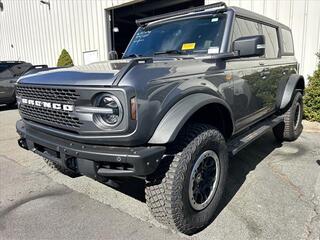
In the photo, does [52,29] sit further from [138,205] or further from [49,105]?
[138,205]

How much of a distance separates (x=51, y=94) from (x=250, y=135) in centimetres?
238

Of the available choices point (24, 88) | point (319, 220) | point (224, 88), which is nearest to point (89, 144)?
point (24, 88)

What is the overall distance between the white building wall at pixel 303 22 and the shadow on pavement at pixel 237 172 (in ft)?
8.59

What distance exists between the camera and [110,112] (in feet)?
6.91

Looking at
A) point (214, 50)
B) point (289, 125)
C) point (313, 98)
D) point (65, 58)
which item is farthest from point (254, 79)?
point (65, 58)

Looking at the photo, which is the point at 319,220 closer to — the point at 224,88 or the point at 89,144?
the point at 224,88

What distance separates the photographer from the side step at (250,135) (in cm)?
318

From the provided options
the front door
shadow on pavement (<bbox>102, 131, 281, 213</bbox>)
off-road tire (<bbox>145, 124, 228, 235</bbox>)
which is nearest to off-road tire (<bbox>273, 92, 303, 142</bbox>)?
shadow on pavement (<bbox>102, 131, 281, 213</bbox>)

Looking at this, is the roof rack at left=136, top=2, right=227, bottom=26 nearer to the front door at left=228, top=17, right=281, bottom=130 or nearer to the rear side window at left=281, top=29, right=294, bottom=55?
the front door at left=228, top=17, right=281, bottom=130

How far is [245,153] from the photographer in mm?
4617

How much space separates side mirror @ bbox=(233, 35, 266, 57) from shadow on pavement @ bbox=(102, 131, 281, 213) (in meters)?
1.54

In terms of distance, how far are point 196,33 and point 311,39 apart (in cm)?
483

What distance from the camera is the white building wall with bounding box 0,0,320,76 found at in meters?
6.91

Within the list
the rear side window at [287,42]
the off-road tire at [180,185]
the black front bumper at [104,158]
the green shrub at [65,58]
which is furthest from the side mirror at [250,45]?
the green shrub at [65,58]
